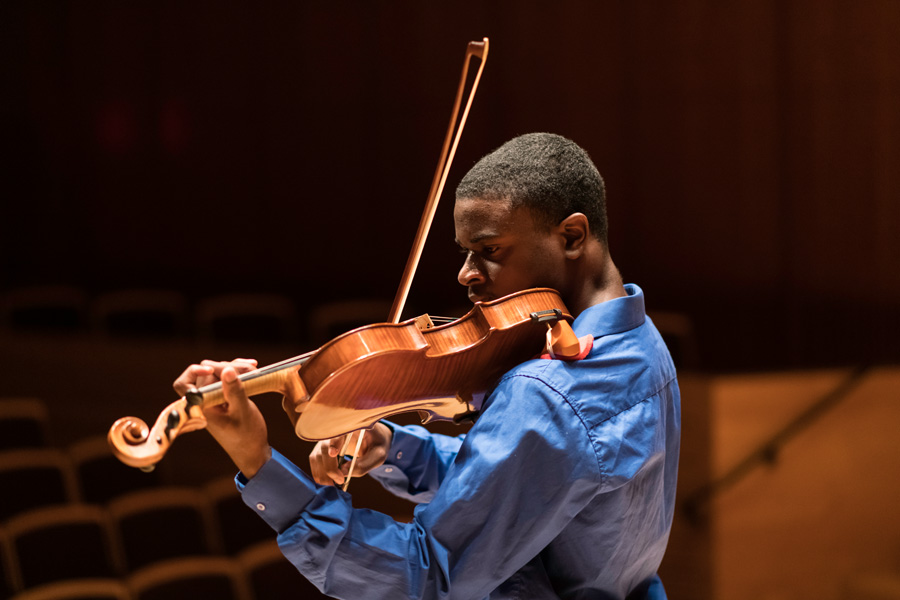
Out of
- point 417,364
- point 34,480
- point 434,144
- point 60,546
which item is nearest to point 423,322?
point 417,364

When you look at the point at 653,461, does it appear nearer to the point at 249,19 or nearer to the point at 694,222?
the point at 694,222

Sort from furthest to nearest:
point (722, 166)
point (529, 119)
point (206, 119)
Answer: point (206, 119)
point (529, 119)
point (722, 166)

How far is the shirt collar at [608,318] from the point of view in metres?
0.70

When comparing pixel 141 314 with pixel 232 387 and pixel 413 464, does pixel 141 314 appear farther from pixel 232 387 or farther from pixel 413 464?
pixel 232 387

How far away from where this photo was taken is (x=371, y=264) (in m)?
2.61

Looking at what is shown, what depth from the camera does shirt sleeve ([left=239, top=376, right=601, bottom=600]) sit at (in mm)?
610

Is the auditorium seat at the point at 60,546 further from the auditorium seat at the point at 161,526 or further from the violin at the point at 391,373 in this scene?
the violin at the point at 391,373

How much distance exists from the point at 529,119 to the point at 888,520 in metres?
1.24

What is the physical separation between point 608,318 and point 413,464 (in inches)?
10.1

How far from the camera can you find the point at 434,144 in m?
2.49

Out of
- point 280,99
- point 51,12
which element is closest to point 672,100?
point 280,99

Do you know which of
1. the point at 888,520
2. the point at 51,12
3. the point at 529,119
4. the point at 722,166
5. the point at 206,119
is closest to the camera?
the point at 888,520

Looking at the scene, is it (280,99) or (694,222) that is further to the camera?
(280,99)

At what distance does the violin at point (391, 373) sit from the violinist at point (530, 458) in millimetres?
18
